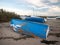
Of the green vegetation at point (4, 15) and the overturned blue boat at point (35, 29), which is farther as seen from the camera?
the green vegetation at point (4, 15)

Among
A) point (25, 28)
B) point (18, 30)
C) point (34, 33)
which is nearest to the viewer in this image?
point (34, 33)

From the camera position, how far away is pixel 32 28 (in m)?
7.42

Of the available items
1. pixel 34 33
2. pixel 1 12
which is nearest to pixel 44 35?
pixel 34 33

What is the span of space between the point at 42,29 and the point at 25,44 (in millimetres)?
1926

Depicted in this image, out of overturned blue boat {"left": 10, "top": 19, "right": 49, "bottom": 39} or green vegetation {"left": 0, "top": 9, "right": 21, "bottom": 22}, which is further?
green vegetation {"left": 0, "top": 9, "right": 21, "bottom": 22}

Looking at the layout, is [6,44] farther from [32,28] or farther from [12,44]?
[32,28]

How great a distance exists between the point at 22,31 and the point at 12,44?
2.75 m

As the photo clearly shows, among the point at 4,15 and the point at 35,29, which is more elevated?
the point at 4,15

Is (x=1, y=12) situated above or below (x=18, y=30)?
above

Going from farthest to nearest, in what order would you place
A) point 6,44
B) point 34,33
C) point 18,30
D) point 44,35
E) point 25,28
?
point 18,30
point 25,28
point 34,33
point 44,35
point 6,44

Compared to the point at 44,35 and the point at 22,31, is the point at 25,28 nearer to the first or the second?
the point at 22,31

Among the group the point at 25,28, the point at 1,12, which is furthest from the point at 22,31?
the point at 1,12

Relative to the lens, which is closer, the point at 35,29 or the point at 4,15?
the point at 35,29

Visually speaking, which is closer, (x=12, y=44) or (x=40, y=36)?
(x=12, y=44)
